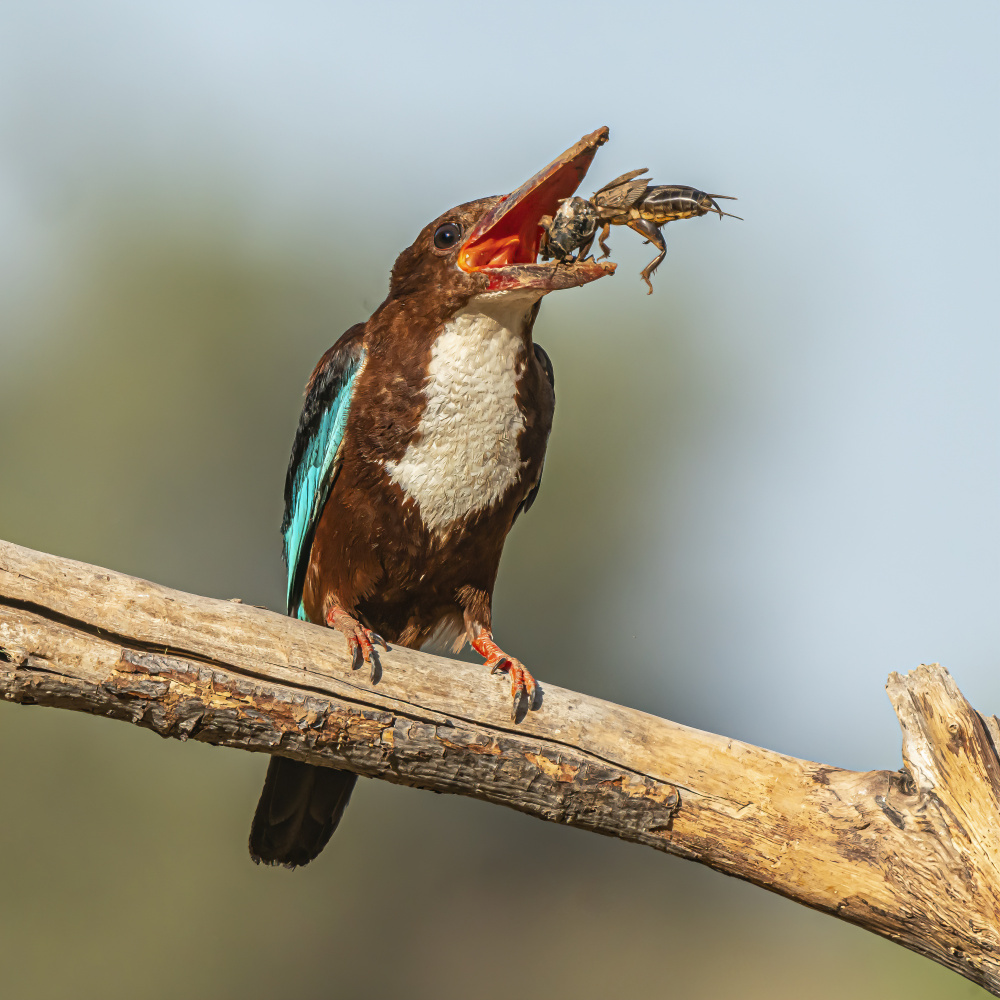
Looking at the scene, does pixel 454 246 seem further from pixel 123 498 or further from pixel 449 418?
pixel 123 498

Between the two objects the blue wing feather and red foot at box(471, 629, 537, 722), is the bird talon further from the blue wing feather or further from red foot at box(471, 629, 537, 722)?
the blue wing feather

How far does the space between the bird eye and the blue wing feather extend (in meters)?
0.46

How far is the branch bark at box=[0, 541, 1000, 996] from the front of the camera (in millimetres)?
2711

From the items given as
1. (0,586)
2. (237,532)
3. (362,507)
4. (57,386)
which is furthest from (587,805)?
(57,386)

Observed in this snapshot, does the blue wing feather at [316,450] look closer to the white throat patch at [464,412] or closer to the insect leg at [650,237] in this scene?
the white throat patch at [464,412]

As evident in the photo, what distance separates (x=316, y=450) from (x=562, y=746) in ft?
4.94

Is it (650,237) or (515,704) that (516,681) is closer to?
(515,704)

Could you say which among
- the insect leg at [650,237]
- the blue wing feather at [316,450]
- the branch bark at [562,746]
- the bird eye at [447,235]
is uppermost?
the insect leg at [650,237]

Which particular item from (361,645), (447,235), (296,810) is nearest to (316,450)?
(447,235)

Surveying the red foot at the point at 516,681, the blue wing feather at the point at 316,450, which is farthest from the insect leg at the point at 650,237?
Result: the red foot at the point at 516,681

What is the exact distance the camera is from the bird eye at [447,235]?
3.64m

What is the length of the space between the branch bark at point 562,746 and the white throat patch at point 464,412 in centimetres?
66

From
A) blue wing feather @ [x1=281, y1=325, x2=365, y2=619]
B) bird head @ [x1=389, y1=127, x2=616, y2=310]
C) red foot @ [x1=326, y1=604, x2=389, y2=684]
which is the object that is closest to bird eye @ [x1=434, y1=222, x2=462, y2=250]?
bird head @ [x1=389, y1=127, x2=616, y2=310]

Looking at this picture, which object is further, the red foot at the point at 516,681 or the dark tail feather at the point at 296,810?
the dark tail feather at the point at 296,810
